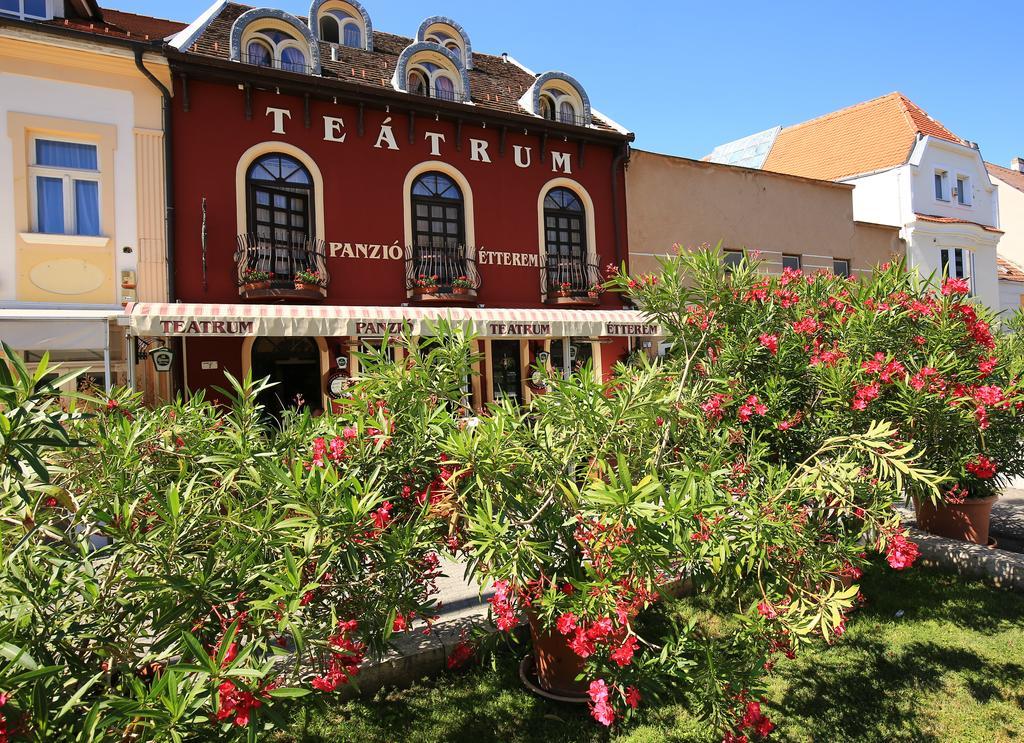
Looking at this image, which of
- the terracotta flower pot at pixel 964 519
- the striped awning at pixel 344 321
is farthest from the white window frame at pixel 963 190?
the terracotta flower pot at pixel 964 519

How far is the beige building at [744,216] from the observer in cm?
1644

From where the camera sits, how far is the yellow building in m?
10.3

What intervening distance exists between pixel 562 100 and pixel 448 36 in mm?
3279

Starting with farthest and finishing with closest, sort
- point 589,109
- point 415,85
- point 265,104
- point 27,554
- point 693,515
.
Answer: point 589,109, point 415,85, point 265,104, point 693,515, point 27,554

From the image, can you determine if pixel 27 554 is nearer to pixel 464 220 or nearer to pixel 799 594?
pixel 799 594

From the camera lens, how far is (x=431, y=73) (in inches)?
557

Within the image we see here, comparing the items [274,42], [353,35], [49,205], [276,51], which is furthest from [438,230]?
[49,205]

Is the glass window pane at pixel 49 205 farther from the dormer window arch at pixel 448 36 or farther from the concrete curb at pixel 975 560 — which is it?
the concrete curb at pixel 975 560

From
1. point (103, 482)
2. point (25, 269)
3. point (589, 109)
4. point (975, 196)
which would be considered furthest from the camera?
point (975, 196)

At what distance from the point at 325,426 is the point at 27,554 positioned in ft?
4.99

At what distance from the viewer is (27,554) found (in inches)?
86.7

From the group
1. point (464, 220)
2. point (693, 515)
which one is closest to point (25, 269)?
point (464, 220)

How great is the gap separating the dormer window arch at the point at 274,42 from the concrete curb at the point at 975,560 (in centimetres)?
1325

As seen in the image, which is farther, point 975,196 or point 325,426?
point 975,196
